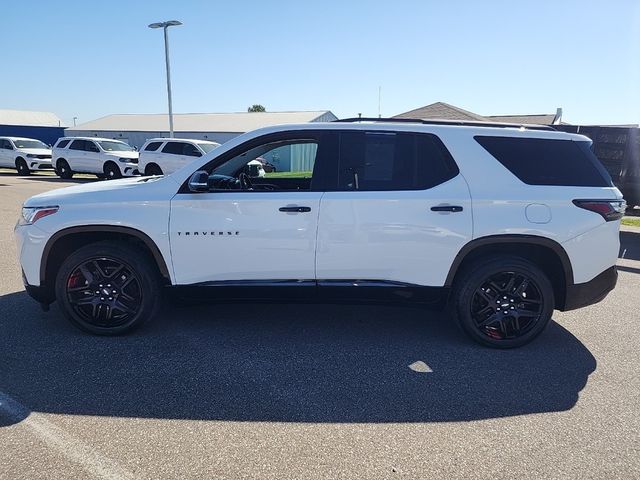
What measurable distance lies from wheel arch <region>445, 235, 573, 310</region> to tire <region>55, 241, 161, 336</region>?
102 inches

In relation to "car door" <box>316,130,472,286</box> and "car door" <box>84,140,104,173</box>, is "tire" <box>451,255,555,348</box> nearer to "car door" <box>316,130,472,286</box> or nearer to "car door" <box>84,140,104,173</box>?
"car door" <box>316,130,472,286</box>

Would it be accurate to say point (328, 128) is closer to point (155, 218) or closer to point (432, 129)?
point (432, 129)

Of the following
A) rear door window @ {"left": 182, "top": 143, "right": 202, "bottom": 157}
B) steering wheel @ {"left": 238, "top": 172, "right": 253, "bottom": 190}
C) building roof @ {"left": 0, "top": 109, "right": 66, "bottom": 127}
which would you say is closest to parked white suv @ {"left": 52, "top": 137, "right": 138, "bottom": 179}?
rear door window @ {"left": 182, "top": 143, "right": 202, "bottom": 157}

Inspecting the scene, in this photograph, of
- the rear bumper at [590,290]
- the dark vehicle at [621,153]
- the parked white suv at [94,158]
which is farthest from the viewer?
the parked white suv at [94,158]

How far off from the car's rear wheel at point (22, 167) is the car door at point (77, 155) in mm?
3789

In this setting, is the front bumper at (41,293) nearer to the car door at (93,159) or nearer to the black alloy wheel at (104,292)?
the black alloy wheel at (104,292)

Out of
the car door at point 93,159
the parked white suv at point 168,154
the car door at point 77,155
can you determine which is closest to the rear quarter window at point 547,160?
the parked white suv at point 168,154

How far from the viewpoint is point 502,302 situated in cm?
404

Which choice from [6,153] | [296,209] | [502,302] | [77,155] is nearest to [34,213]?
[296,209]

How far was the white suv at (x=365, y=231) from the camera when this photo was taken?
3.86 meters

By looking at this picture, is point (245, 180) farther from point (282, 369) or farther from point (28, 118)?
point (28, 118)

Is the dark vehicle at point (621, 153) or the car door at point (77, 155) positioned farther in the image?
the car door at point (77, 155)

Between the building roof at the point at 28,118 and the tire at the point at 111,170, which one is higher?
the building roof at the point at 28,118

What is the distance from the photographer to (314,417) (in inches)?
117
